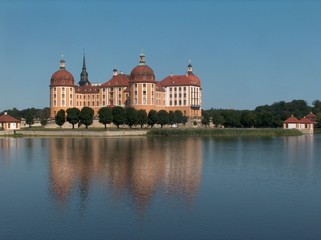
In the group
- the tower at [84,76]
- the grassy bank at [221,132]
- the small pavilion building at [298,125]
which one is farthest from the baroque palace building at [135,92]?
the grassy bank at [221,132]

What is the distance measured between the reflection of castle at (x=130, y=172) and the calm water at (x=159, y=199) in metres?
0.04

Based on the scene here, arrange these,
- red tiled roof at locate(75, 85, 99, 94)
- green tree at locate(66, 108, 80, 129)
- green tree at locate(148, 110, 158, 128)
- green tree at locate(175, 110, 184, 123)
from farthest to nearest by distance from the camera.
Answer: red tiled roof at locate(75, 85, 99, 94)
green tree at locate(175, 110, 184, 123)
green tree at locate(148, 110, 158, 128)
green tree at locate(66, 108, 80, 129)

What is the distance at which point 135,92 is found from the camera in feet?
265

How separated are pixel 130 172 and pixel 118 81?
6113cm

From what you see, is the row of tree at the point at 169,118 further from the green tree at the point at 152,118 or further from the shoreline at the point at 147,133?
the shoreline at the point at 147,133

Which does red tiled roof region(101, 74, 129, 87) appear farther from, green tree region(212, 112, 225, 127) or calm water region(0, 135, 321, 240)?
calm water region(0, 135, 321, 240)

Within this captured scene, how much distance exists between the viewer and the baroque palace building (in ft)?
263

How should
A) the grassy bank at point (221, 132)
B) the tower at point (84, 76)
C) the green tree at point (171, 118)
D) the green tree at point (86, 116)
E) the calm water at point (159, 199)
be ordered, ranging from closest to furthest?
the calm water at point (159, 199) < the grassy bank at point (221, 132) < the green tree at point (86, 116) < the green tree at point (171, 118) < the tower at point (84, 76)

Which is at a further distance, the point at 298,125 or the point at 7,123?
the point at 298,125

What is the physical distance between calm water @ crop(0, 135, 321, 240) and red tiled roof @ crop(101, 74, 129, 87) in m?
53.5

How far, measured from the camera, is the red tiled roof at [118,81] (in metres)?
85.6

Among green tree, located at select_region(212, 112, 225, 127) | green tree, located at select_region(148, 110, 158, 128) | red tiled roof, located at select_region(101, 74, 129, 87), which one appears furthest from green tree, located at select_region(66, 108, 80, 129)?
green tree, located at select_region(212, 112, 225, 127)

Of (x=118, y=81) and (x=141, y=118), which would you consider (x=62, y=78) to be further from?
(x=141, y=118)

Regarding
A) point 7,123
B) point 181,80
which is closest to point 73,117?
point 7,123
